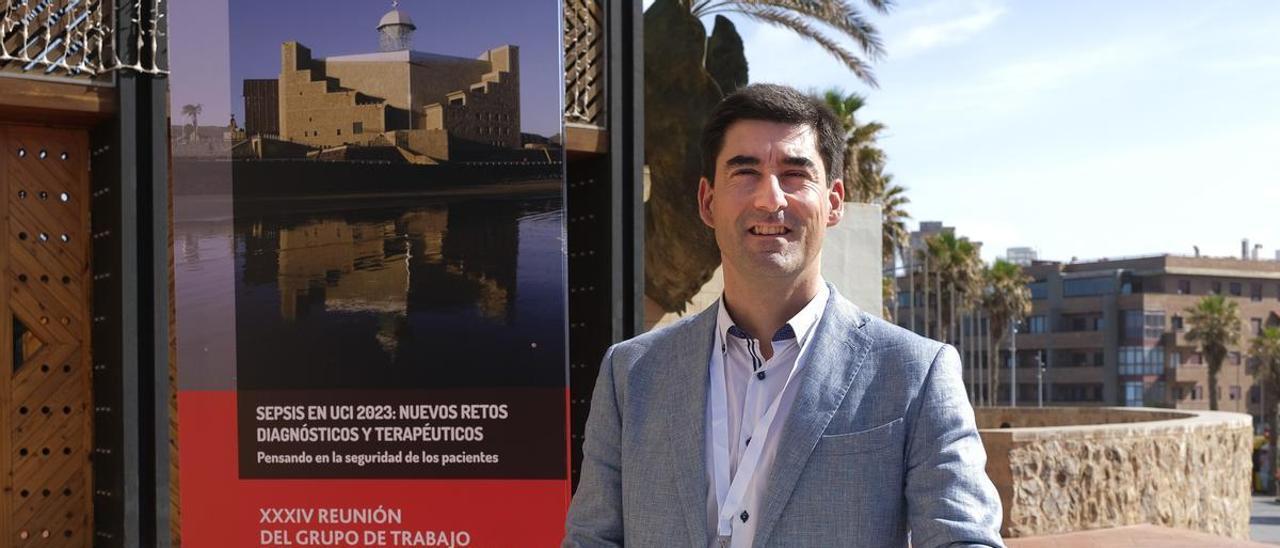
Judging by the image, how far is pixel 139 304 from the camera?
549cm

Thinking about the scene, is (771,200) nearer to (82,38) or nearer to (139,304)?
(139,304)

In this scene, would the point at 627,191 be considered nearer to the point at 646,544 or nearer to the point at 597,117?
the point at 597,117

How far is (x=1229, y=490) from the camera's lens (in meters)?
16.8

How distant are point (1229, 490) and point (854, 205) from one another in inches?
246

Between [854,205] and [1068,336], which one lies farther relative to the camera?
[1068,336]

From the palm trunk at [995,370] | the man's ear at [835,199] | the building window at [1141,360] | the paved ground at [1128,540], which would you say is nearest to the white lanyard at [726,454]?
the man's ear at [835,199]

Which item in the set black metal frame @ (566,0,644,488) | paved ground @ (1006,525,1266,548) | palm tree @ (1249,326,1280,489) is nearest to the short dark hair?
black metal frame @ (566,0,644,488)

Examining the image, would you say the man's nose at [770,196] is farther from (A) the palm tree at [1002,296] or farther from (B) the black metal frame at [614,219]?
(A) the palm tree at [1002,296]

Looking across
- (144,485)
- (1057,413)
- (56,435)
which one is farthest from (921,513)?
(1057,413)

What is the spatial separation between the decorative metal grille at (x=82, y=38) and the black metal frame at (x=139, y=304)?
3cm

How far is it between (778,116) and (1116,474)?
1293 centimetres

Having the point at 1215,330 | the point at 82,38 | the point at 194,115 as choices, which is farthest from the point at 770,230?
the point at 1215,330

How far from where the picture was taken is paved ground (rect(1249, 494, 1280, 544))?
158ft

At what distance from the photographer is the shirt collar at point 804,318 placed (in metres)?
1.84
